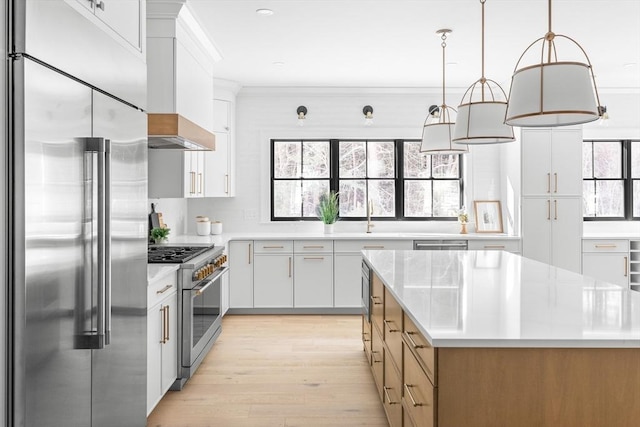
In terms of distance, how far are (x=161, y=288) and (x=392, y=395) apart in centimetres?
147

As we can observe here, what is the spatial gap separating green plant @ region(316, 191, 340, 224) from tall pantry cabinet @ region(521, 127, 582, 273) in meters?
2.08

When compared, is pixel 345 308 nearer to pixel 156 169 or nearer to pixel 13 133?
pixel 156 169

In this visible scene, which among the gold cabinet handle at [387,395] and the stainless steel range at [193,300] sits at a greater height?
the stainless steel range at [193,300]

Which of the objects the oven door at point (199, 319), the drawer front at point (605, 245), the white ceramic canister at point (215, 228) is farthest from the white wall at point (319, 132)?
the oven door at point (199, 319)

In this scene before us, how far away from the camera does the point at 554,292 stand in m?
2.26

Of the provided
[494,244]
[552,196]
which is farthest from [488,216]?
[552,196]

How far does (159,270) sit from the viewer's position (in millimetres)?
3070

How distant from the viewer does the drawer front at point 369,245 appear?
5523 millimetres

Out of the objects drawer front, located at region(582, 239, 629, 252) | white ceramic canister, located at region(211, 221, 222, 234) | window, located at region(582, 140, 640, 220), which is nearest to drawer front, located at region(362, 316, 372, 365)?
white ceramic canister, located at region(211, 221, 222, 234)

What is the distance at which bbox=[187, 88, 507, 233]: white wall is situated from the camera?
241 inches

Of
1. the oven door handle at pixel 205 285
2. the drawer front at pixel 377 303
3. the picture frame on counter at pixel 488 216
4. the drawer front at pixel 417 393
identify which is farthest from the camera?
the picture frame on counter at pixel 488 216

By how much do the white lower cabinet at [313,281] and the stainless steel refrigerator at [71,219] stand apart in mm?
3386

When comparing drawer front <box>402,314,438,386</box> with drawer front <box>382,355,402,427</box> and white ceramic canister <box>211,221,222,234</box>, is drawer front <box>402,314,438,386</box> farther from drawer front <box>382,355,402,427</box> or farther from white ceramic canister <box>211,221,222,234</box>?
white ceramic canister <box>211,221,222,234</box>

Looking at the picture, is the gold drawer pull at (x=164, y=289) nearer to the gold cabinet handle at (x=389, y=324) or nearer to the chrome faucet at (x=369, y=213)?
the gold cabinet handle at (x=389, y=324)
